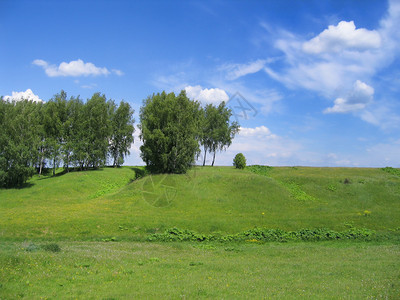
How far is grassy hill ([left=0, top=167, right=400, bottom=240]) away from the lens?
3275cm

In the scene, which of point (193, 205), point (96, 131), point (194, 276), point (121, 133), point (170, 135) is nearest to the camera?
point (194, 276)

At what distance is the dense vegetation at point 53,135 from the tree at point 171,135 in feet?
55.2

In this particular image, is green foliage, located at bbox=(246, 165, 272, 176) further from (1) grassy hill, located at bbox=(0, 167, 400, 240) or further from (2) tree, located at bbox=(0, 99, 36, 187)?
(2) tree, located at bbox=(0, 99, 36, 187)

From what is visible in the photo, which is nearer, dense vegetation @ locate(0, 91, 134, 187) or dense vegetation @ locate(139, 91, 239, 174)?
dense vegetation @ locate(0, 91, 134, 187)

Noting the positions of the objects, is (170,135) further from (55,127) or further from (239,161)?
(55,127)

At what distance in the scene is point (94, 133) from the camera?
7244 cm

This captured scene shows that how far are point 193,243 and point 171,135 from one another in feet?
114

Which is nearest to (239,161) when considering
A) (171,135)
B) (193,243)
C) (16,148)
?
(171,135)

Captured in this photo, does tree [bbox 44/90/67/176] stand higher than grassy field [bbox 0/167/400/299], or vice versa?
tree [bbox 44/90/67/176]

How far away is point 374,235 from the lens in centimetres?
3077

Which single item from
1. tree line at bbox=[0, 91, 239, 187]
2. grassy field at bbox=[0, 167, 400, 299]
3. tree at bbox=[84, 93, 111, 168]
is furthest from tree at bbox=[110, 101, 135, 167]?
grassy field at bbox=[0, 167, 400, 299]

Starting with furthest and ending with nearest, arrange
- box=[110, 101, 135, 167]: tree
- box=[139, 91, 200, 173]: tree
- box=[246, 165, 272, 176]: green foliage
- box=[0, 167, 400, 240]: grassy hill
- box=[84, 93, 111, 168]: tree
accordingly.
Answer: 1. box=[110, 101, 135, 167]: tree
2. box=[246, 165, 272, 176]: green foliage
3. box=[84, 93, 111, 168]: tree
4. box=[139, 91, 200, 173]: tree
5. box=[0, 167, 400, 240]: grassy hill

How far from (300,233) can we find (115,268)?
21515 millimetres

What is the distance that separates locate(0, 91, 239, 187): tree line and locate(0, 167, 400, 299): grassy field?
503 centimetres
